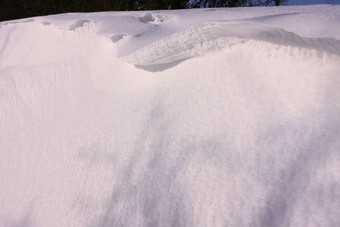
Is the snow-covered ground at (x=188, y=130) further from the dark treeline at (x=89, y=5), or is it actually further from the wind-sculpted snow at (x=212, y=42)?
the dark treeline at (x=89, y=5)

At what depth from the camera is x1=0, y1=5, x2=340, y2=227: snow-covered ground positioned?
22.8 inches

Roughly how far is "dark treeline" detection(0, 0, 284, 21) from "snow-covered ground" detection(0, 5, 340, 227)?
4.25 metres

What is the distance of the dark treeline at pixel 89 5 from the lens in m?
4.94

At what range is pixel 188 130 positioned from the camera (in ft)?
2.42

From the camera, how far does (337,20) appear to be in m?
0.66

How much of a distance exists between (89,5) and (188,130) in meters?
5.32

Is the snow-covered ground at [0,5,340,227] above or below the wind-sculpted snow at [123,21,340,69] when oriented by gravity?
below

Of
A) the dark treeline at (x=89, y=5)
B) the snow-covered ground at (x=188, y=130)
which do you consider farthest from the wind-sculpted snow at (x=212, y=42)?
the dark treeline at (x=89, y=5)

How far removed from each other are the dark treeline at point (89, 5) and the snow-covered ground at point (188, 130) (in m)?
4.25

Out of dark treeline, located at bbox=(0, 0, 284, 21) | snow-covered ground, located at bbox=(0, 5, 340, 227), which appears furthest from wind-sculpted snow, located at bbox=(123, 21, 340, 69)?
dark treeline, located at bbox=(0, 0, 284, 21)

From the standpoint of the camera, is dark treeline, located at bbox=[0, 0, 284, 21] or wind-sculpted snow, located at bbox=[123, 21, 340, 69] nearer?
wind-sculpted snow, located at bbox=[123, 21, 340, 69]

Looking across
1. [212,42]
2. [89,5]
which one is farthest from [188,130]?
[89,5]

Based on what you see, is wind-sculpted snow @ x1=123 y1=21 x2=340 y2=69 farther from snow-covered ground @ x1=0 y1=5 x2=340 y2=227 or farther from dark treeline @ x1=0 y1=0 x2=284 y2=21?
dark treeline @ x1=0 y1=0 x2=284 y2=21

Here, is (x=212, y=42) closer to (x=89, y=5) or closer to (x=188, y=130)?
(x=188, y=130)
